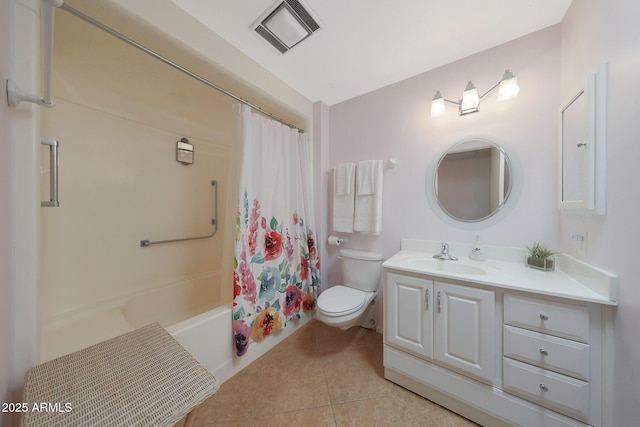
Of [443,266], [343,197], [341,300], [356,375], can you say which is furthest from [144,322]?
[443,266]

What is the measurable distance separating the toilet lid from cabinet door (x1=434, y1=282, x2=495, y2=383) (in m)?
0.55

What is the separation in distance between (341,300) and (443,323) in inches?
27.2

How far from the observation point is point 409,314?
125 cm

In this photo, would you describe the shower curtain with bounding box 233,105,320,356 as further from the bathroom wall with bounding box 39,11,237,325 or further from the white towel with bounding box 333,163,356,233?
the white towel with bounding box 333,163,356,233

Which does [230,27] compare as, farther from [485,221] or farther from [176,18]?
[485,221]

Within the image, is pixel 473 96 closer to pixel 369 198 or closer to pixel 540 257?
pixel 369 198

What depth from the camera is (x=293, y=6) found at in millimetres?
1102

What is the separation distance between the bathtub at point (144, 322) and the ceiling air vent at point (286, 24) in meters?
1.81

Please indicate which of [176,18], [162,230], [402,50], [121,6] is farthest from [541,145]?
[162,230]

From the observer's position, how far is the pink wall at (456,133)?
4.11ft

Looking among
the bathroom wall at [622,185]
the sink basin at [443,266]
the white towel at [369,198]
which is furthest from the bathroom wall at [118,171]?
the bathroom wall at [622,185]

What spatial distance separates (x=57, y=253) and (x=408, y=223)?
259 cm

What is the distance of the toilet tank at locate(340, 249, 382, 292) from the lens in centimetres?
176

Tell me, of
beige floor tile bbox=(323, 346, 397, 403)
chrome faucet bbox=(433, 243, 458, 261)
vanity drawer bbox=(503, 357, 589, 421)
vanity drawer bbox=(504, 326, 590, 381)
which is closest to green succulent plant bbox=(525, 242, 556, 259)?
chrome faucet bbox=(433, 243, 458, 261)
